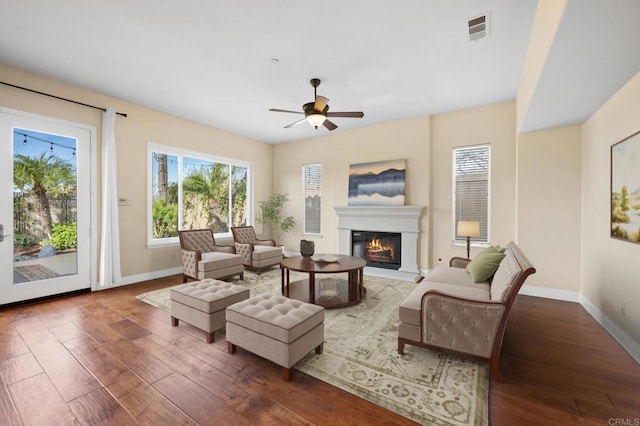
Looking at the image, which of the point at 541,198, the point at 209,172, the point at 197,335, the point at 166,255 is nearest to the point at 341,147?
the point at 209,172

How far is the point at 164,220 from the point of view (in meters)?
5.18

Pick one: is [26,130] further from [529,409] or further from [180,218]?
[529,409]

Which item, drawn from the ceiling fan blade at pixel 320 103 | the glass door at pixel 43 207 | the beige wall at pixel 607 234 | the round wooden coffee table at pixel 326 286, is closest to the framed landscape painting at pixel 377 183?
the round wooden coffee table at pixel 326 286

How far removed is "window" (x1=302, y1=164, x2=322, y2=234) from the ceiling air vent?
4233 millimetres

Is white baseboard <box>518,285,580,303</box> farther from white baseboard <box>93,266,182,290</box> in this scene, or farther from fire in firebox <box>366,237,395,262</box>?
white baseboard <box>93,266,182,290</box>

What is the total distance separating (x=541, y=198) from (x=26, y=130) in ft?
24.3

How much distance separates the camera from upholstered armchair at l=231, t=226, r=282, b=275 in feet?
17.1

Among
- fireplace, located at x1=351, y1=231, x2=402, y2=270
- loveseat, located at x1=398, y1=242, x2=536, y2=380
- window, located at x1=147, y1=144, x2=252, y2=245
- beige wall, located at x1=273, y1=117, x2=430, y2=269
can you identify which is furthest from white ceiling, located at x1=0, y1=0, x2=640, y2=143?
fireplace, located at x1=351, y1=231, x2=402, y2=270

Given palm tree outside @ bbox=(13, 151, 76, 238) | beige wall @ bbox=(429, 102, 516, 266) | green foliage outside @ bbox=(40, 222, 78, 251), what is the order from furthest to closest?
1. beige wall @ bbox=(429, 102, 516, 266)
2. green foliage outside @ bbox=(40, 222, 78, 251)
3. palm tree outside @ bbox=(13, 151, 76, 238)

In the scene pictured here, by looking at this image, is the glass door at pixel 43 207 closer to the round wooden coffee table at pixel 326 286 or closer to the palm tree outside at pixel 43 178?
the palm tree outside at pixel 43 178

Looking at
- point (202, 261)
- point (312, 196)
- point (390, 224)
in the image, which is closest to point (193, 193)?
point (202, 261)

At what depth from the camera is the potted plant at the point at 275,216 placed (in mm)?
6836

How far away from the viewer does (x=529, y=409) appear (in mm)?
1724

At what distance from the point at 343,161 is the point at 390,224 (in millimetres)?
1860
